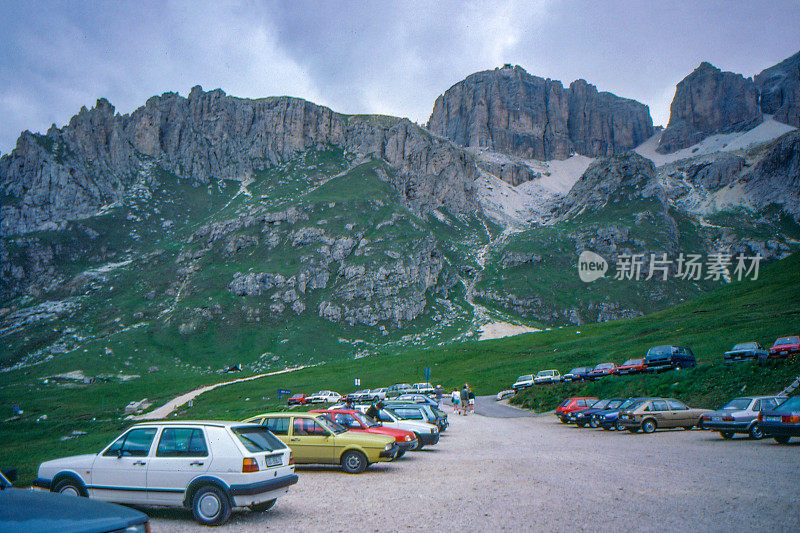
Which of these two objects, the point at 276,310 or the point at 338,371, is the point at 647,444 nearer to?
the point at 338,371

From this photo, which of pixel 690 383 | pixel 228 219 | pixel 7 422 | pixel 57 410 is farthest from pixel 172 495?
pixel 228 219

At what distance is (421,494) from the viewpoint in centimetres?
1141

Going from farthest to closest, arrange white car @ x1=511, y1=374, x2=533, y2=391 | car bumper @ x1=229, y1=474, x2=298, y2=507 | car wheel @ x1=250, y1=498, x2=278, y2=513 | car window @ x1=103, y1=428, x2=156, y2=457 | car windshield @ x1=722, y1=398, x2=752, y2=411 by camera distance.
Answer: white car @ x1=511, y1=374, x2=533, y2=391, car windshield @ x1=722, y1=398, x2=752, y2=411, car wheel @ x1=250, y1=498, x2=278, y2=513, car window @ x1=103, y1=428, x2=156, y2=457, car bumper @ x1=229, y1=474, x2=298, y2=507

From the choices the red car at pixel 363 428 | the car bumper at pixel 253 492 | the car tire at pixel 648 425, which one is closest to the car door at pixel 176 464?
the car bumper at pixel 253 492

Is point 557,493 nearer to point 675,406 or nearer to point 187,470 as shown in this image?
point 187,470

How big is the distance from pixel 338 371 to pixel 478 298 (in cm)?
7866

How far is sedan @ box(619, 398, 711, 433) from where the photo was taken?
78.0ft

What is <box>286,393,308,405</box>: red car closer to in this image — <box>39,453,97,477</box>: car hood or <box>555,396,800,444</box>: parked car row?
<box>555,396,800,444</box>: parked car row

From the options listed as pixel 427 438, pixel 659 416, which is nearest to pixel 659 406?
pixel 659 416

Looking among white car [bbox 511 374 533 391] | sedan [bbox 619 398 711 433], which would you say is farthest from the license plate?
white car [bbox 511 374 533 391]

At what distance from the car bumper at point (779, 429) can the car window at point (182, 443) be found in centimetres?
1862

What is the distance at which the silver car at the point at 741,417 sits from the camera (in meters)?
19.0

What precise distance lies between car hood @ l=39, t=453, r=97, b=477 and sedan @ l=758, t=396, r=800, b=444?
20849 millimetres

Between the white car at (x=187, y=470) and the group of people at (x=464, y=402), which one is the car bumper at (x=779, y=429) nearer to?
the white car at (x=187, y=470)
